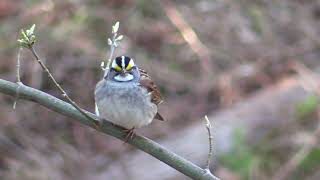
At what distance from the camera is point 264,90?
297 inches

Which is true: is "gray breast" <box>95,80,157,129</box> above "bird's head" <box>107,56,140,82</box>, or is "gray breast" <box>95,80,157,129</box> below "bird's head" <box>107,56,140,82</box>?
below

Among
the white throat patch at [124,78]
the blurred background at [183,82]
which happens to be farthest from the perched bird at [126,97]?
the blurred background at [183,82]

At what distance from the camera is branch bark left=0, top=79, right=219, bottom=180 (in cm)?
285

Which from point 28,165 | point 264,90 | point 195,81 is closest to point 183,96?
point 195,81

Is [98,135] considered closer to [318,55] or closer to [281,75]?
[281,75]

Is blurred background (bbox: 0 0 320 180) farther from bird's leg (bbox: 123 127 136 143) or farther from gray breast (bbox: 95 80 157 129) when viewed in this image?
bird's leg (bbox: 123 127 136 143)

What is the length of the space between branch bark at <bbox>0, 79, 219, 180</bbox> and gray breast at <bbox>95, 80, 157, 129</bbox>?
67 mm

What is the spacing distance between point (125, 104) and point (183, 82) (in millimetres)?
4445

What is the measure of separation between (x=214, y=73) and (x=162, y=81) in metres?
0.55

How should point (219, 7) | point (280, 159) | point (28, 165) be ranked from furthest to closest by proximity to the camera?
point (219, 7) → point (280, 159) → point (28, 165)

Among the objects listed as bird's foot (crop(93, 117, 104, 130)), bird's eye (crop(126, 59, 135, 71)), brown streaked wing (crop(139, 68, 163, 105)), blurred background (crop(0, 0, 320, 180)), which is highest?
bird's foot (crop(93, 117, 104, 130))

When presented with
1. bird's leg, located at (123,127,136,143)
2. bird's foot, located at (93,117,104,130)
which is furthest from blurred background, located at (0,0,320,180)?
bird's foot, located at (93,117,104,130)

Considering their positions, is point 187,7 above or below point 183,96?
above

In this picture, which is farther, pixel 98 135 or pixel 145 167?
pixel 98 135
